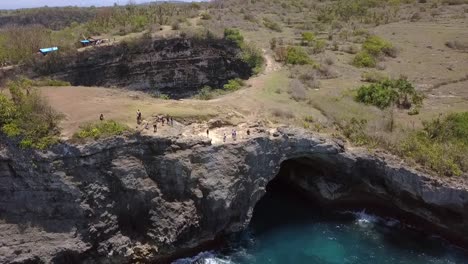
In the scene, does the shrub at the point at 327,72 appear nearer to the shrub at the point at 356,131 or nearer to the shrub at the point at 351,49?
A: the shrub at the point at 351,49

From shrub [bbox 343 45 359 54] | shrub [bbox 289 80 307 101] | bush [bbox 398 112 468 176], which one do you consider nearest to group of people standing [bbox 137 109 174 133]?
shrub [bbox 289 80 307 101]

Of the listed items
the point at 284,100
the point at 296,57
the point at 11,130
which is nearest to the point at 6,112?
the point at 11,130

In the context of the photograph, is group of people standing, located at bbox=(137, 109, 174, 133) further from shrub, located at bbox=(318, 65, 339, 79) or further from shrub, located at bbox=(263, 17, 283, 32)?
shrub, located at bbox=(263, 17, 283, 32)

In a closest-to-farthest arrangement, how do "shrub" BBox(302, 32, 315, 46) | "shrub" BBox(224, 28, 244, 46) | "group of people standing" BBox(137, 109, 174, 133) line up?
"group of people standing" BBox(137, 109, 174, 133) → "shrub" BBox(224, 28, 244, 46) → "shrub" BBox(302, 32, 315, 46)

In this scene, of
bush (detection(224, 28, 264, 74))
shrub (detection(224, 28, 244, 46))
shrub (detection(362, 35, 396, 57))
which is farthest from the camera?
shrub (detection(362, 35, 396, 57))

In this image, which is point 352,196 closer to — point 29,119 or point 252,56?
point 252,56

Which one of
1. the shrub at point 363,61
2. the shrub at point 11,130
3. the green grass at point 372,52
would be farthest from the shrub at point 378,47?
the shrub at point 11,130
